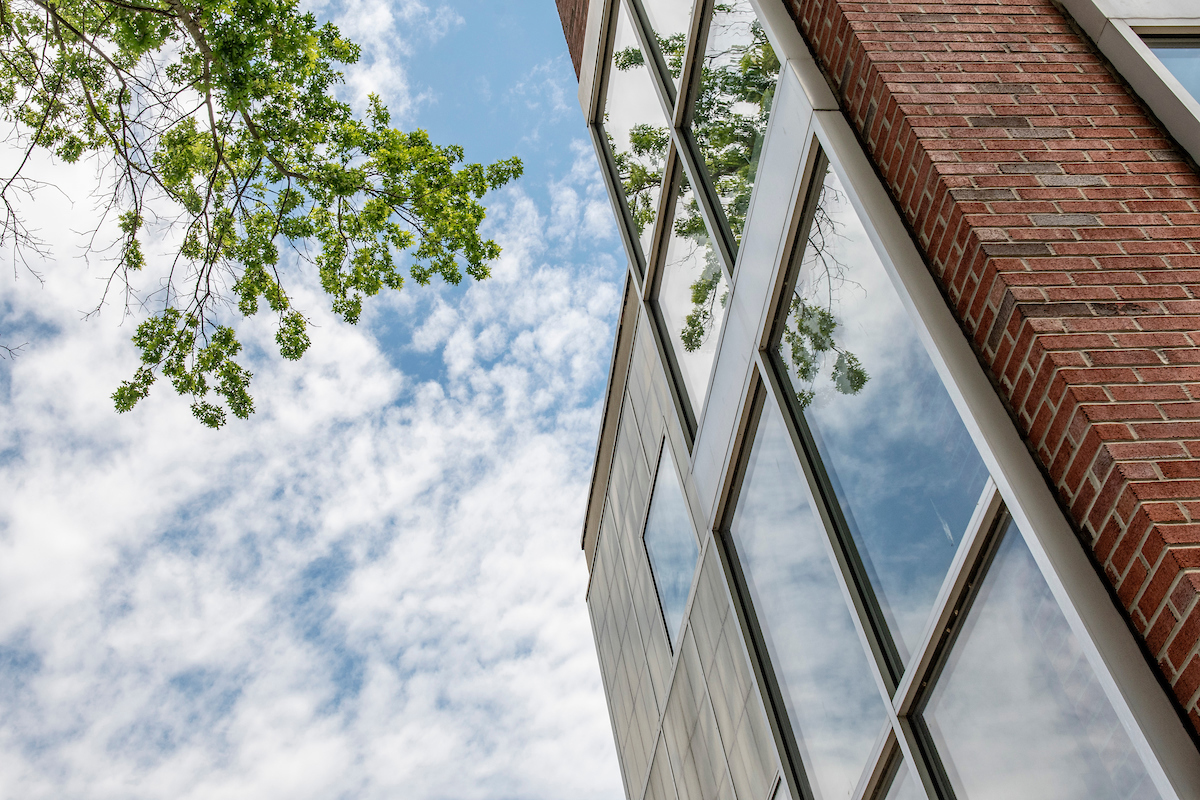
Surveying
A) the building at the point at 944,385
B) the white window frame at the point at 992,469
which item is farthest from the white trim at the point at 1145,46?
the white window frame at the point at 992,469

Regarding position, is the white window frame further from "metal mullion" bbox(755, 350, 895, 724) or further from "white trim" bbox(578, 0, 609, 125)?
"white trim" bbox(578, 0, 609, 125)

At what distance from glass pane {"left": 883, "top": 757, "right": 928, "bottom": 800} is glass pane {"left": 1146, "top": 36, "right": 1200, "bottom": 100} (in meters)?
3.95

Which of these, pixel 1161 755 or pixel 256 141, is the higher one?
pixel 256 141

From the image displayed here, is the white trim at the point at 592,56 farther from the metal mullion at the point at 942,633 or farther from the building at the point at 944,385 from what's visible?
the metal mullion at the point at 942,633

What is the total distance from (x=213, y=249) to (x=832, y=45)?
25.6 ft

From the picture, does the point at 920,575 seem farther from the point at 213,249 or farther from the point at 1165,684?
the point at 213,249

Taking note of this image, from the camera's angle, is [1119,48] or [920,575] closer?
[920,575]

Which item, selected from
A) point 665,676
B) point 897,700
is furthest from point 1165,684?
point 665,676

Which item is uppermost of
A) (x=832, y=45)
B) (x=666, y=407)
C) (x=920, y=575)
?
(x=666, y=407)

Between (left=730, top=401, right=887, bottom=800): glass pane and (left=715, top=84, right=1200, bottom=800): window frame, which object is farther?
(left=730, top=401, right=887, bottom=800): glass pane

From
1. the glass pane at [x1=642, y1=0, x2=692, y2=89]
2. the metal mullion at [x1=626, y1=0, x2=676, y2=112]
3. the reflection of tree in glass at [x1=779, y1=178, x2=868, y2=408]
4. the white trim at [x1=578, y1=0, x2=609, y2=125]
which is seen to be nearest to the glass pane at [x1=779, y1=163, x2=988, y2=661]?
the reflection of tree in glass at [x1=779, y1=178, x2=868, y2=408]

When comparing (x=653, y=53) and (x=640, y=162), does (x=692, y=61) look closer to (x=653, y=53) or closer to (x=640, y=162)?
(x=653, y=53)

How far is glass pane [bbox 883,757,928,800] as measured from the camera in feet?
14.8

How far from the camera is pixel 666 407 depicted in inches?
349
